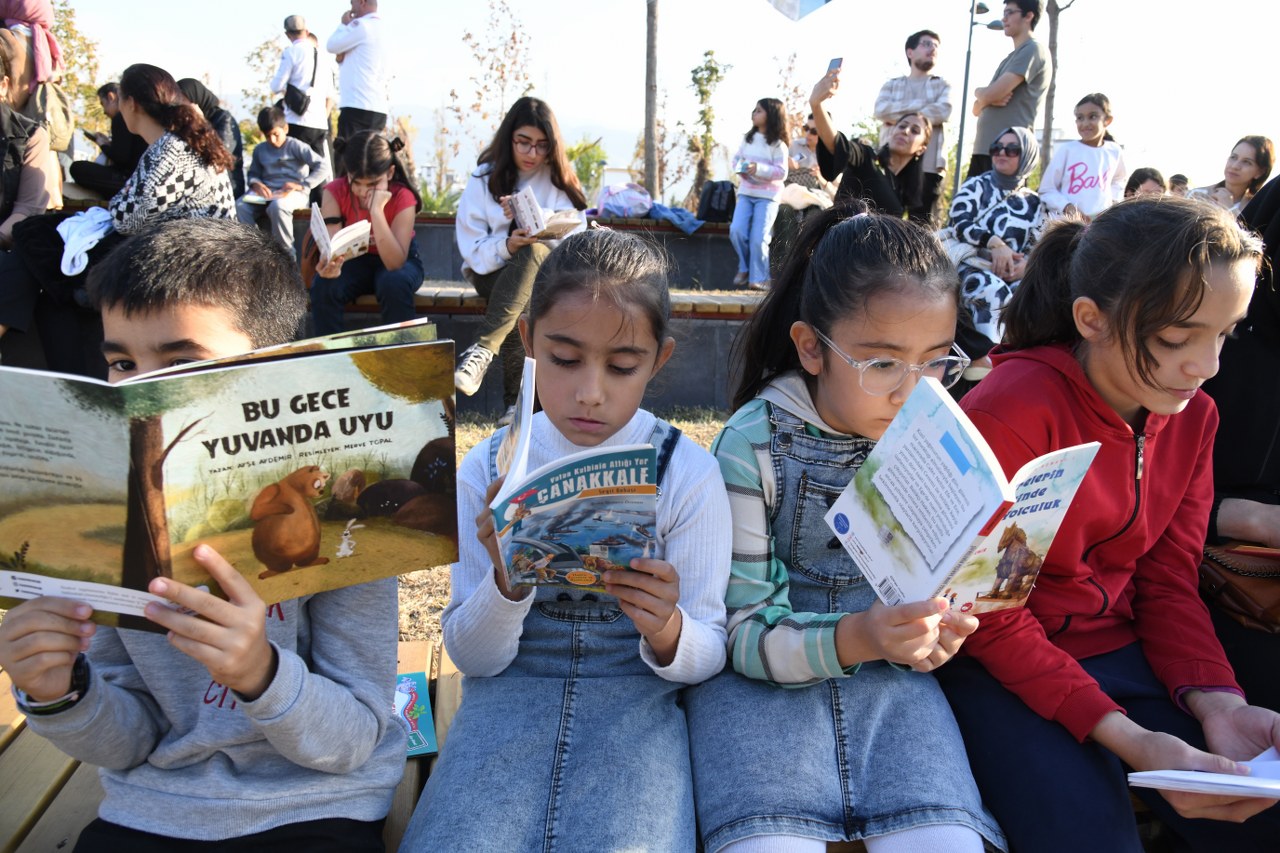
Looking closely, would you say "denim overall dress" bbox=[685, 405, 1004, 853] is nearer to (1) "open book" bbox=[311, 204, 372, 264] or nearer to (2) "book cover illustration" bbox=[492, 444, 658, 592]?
(2) "book cover illustration" bbox=[492, 444, 658, 592]

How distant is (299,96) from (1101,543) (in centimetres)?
800

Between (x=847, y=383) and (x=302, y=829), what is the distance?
1216mm

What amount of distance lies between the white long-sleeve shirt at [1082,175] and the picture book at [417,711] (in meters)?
5.97

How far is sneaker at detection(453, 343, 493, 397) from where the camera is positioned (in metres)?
4.74

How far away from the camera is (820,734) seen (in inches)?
63.1

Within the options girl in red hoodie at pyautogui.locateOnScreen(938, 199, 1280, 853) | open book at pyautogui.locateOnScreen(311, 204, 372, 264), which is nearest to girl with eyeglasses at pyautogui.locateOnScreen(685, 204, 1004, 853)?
girl in red hoodie at pyautogui.locateOnScreen(938, 199, 1280, 853)

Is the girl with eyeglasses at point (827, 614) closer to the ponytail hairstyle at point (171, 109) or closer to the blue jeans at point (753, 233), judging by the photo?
the ponytail hairstyle at point (171, 109)

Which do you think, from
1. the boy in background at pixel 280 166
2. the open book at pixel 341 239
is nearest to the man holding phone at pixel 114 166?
the boy in background at pixel 280 166

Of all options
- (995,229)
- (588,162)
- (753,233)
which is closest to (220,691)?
(995,229)

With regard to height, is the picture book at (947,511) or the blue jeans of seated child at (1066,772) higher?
the picture book at (947,511)

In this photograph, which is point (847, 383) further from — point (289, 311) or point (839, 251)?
point (289, 311)

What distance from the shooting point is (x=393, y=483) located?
1315 millimetres

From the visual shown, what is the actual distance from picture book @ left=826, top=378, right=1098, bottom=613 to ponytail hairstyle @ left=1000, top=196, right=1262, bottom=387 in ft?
1.52

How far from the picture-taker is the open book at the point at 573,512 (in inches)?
50.1
